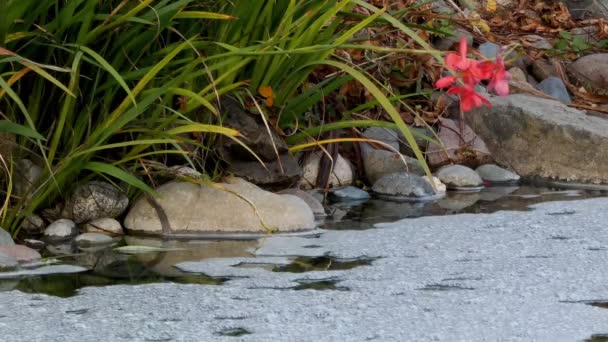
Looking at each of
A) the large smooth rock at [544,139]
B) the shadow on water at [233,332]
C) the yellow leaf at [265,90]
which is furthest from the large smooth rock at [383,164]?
the shadow on water at [233,332]

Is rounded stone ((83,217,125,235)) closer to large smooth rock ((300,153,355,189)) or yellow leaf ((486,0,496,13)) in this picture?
large smooth rock ((300,153,355,189))

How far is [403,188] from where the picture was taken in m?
4.17

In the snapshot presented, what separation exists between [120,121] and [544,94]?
2.68 meters

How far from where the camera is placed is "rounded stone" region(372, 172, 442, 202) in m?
4.16

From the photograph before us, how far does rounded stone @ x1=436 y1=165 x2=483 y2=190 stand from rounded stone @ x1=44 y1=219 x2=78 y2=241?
5.51 feet

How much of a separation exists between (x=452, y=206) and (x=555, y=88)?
1924mm

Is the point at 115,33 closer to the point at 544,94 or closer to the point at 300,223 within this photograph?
the point at 300,223

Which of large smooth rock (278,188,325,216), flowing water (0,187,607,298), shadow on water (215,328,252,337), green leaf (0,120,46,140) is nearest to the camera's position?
shadow on water (215,328,252,337)

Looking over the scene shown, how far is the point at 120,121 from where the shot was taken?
315cm

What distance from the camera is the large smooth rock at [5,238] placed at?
299 cm

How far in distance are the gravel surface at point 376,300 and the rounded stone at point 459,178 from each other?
3.71 ft

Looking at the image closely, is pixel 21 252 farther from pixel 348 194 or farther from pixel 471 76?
pixel 348 194

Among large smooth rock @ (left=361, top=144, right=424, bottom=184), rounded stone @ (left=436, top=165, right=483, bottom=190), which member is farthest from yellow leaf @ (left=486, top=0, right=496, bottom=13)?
large smooth rock @ (left=361, top=144, right=424, bottom=184)

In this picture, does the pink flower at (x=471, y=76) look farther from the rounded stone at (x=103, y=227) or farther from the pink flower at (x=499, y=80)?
the rounded stone at (x=103, y=227)
